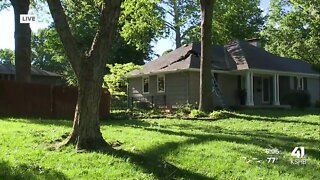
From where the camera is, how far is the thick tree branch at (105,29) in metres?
9.49

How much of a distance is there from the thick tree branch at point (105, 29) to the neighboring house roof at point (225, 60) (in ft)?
54.8

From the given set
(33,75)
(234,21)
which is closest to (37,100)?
(33,75)

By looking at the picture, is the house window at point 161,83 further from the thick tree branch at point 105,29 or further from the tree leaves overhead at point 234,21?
the thick tree branch at point 105,29

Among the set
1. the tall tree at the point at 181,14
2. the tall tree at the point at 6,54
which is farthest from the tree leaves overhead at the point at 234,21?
the tall tree at the point at 6,54

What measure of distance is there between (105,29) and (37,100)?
1013 centimetres

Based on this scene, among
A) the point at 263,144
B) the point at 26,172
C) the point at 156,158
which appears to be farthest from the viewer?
the point at 263,144

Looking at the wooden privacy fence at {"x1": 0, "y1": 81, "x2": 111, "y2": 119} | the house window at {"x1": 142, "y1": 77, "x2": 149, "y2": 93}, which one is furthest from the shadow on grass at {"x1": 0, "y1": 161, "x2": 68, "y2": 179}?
the house window at {"x1": 142, "y1": 77, "x2": 149, "y2": 93}

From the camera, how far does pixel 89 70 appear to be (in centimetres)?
941

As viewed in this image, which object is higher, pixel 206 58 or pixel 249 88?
pixel 206 58

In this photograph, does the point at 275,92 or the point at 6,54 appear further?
the point at 6,54

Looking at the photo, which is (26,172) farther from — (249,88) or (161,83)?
(249,88)

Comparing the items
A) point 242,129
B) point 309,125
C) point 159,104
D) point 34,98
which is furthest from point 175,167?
point 159,104

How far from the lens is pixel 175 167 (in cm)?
851

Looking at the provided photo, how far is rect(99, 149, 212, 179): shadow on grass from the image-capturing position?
8.05 meters
